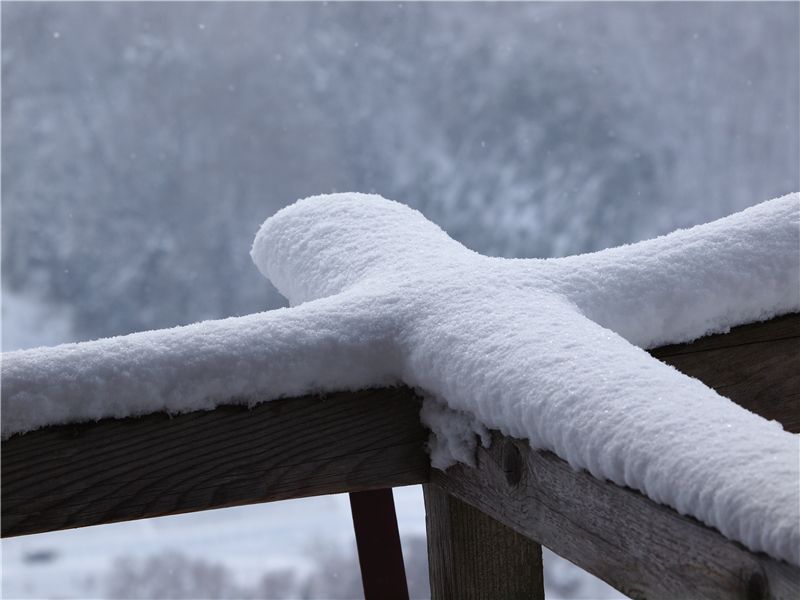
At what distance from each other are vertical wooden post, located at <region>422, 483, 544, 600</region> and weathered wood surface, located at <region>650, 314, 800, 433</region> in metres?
0.25

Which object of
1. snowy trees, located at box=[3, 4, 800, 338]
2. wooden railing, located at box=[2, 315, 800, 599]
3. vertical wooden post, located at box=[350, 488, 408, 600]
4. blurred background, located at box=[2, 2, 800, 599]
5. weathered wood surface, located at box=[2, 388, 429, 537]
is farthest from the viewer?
snowy trees, located at box=[3, 4, 800, 338]

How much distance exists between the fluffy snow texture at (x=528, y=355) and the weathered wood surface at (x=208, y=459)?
0.06ft

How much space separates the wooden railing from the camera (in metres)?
0.61

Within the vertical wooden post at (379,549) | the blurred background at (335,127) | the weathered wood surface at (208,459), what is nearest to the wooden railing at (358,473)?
the weathered wood surface at (208,459)

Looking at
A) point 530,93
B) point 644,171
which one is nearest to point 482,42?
point 530,93

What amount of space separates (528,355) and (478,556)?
335 millimetres

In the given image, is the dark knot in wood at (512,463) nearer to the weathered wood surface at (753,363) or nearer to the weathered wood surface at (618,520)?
the weathered wood surface at (618,520)

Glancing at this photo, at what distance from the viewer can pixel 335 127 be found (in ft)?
34.3

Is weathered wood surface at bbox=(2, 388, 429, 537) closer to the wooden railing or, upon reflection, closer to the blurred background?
the wooden railing

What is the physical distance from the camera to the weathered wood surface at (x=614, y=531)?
52 cm

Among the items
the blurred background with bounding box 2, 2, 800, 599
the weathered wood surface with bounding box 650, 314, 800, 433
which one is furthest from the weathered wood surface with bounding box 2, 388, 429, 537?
the blurred background with bounding box 2, 2, 800, 599

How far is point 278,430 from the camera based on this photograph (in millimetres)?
777

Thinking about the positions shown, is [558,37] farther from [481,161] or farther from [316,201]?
[316,201]

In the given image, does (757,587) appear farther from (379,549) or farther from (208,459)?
(379,549)
